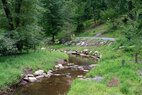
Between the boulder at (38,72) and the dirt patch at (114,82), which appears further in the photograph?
the boulder at (38,72)

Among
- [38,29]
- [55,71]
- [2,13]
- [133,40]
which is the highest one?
[2,13]

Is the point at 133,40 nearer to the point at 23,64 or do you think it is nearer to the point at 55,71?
the point at 55,71

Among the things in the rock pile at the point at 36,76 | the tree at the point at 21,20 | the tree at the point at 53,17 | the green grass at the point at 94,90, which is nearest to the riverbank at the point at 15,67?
the rock pile at the point at 36,76

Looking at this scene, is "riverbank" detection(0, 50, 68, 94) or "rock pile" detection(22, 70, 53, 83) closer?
"riverbank" detection(0, 50, 68, 94)

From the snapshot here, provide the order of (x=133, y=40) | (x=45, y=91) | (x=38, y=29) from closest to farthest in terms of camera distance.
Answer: (x=45, y=91) → (x=133, y=40) → (x=38, y=29)

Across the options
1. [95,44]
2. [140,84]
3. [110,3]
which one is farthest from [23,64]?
[110,3]

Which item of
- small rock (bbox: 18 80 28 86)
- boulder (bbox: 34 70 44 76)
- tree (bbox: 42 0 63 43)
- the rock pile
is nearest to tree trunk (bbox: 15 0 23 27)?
boulder (bbox: 34 70 44 76)

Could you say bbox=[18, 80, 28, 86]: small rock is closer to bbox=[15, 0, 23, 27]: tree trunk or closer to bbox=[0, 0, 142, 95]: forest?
bbox=[0, 0, 142, 95]: forest

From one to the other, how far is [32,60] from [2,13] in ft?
19.3

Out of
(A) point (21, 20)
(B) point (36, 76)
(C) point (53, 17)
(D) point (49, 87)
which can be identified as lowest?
(D) point (49, 87)

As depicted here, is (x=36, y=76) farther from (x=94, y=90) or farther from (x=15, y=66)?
(x=94, y=90)

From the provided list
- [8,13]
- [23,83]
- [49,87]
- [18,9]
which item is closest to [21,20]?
[18,9]

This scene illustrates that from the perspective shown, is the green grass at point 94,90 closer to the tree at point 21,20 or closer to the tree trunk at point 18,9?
the tree at point 21,20

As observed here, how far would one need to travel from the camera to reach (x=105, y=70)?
31.1ft
